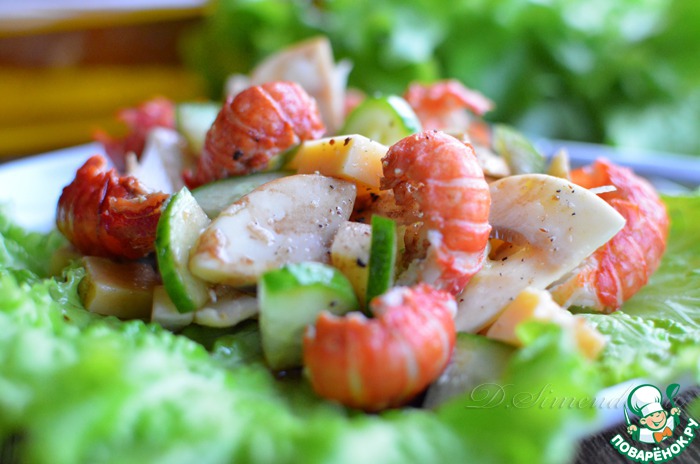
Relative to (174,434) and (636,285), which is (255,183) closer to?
(174,434)

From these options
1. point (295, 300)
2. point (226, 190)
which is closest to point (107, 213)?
point (226, 190)

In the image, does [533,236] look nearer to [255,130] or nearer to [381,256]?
[381,256]

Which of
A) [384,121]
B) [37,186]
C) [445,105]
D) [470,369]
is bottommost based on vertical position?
[37,186]

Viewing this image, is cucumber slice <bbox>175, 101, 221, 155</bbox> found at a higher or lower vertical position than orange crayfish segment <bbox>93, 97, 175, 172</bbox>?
higher

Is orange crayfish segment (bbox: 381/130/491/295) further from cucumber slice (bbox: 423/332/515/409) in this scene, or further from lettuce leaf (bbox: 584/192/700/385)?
lettuce leaf (bbox: 584/192/700/385)

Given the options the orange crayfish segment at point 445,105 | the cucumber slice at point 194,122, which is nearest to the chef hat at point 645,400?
the orange crayfish segment at point 445,105

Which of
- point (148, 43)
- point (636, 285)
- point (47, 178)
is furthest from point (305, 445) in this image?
point (148, 43)

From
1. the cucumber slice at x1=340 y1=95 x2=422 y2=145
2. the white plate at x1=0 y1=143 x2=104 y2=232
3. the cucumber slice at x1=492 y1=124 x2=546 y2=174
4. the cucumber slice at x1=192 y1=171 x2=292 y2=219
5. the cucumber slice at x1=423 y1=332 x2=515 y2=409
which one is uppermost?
the cucumber slice at x1=340 y1=95 x2=422 y2=145

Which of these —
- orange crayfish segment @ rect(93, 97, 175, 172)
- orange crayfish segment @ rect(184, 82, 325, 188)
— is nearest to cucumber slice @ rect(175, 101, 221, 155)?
orange crayfish segment @ rect(93, 97, 175, 172)
